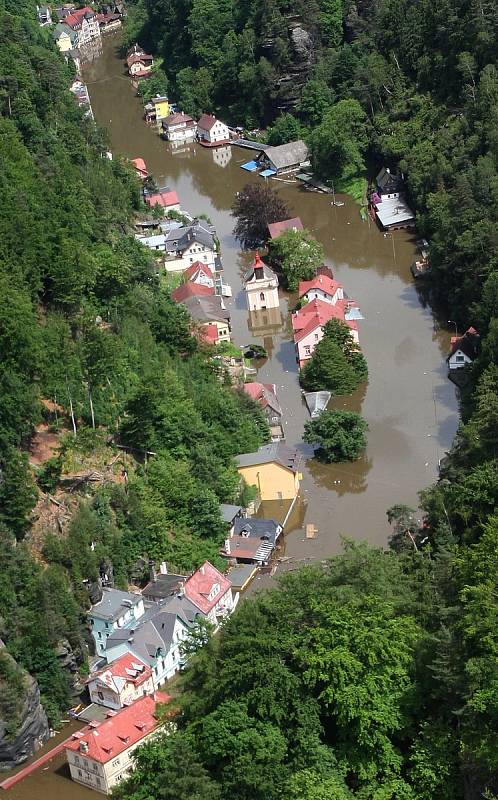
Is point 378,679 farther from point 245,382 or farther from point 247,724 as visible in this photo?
point 245,382

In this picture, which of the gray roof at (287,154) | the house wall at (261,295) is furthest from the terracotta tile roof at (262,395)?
the gray roof at (287,154)

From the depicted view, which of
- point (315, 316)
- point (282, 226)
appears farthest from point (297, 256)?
point (315, 316)

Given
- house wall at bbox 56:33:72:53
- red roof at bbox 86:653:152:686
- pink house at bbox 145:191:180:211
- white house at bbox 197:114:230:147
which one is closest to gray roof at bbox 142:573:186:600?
red roof at bbox 86:653:152:686

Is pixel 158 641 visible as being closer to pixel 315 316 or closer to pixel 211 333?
pixel 211 333

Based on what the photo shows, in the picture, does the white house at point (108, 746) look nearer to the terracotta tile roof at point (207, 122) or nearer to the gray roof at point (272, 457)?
the gray roof at point (272, 457)

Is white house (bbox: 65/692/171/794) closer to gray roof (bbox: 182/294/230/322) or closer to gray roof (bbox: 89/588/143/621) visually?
gray roof (bbox: 89/588/143/621)

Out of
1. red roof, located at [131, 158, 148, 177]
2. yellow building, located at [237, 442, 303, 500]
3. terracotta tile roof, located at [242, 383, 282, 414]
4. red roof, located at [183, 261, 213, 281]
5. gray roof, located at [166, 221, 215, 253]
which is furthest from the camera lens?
red roof, located at [131, 158, 148, 177]
